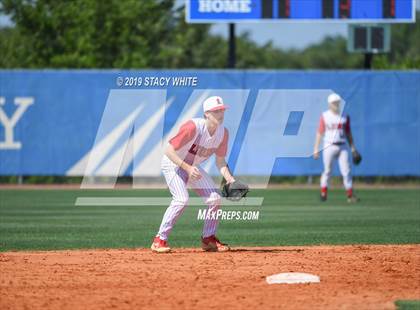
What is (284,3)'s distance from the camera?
23922mm

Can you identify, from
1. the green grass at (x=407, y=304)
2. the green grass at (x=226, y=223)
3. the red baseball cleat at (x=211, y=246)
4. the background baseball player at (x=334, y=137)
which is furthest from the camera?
the background baseball player at (x=334, y=137)

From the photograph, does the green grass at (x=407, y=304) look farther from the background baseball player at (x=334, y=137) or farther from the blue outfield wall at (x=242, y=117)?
the blue outfield wall at (x=242, y=117)

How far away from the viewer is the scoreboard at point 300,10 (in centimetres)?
2395

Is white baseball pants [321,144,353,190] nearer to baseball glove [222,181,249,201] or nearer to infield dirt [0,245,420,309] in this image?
infield dirt [0,245,420,309]

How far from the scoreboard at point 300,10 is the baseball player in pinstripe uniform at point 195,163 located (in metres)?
13.0

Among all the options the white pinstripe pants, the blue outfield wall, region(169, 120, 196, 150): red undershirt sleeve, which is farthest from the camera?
the blue outfield wall

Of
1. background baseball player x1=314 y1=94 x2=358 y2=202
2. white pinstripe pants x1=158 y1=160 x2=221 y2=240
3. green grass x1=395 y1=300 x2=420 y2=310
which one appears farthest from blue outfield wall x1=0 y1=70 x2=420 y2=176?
green grass x1=395 y1=300 x2=420 y2=310

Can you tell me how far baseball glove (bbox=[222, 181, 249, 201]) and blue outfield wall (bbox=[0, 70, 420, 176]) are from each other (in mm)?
12569

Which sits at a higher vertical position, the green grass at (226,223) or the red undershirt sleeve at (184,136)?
the red undershirt sleeve at (184,136)

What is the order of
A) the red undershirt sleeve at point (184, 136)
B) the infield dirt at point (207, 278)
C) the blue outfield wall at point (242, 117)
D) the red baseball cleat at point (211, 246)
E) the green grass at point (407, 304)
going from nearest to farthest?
the green grass at point (407, 304) → the infield dirt at point (207, 278) → the red undershirt sleeve at point (184, 136) → the red baseball cleat at point (211, 246) → the blue outfield wall at point (242, 117)

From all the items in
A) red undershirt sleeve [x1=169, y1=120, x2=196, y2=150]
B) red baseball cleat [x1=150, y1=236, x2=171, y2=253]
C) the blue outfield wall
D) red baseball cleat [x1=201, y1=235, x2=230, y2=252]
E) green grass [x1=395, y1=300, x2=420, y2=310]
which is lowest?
the blue outfield wall

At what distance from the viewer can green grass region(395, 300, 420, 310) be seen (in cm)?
795

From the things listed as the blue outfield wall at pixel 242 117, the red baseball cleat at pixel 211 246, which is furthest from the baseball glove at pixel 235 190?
the blue outfield wall at pixel 242 117

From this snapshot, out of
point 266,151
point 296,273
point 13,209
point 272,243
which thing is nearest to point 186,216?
point 13,209
